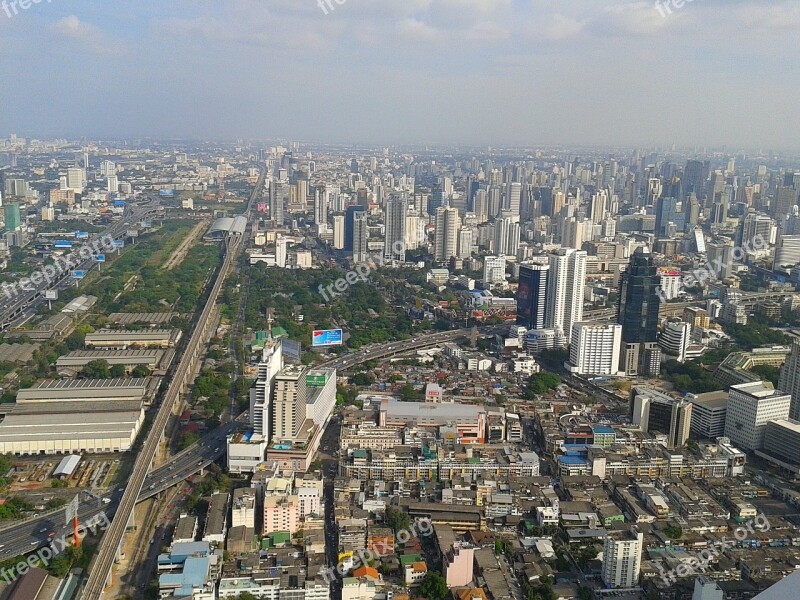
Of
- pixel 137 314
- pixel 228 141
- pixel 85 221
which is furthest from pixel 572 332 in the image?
pixel 228 141

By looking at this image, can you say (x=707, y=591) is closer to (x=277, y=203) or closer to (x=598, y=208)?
(x=598, y=208)

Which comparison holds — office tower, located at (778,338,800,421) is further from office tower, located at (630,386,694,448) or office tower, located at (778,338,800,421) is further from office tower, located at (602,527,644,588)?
office tower, located at (602,527,644,588)

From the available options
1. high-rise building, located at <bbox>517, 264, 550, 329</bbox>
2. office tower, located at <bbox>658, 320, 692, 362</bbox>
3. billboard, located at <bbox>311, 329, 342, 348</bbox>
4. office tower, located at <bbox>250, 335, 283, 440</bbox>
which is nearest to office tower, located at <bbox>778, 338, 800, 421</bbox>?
office tower, located at <bbox>658, 320, 692, 362</bbox>

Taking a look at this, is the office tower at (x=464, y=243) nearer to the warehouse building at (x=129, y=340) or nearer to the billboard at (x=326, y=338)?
the billboard at (x=326, y=338)

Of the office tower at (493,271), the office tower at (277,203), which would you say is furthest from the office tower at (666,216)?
the office tower at (277,203)

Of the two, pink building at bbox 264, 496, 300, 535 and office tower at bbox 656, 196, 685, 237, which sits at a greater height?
office tower at bbox 656, 196, 685, 237

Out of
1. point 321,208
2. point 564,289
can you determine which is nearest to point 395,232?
point 321,208

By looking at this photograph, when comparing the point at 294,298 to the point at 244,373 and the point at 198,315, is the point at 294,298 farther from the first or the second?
the point at 244,373
